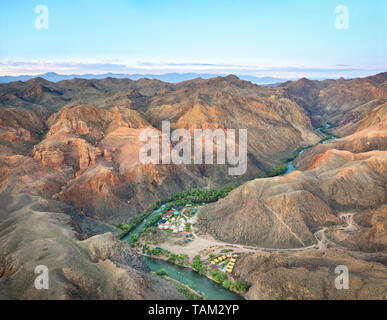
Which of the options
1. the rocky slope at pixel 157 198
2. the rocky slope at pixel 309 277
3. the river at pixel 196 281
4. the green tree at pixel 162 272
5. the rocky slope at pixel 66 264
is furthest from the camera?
the green tree at pixel 162 272

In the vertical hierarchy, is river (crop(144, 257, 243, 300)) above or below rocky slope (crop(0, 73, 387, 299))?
below

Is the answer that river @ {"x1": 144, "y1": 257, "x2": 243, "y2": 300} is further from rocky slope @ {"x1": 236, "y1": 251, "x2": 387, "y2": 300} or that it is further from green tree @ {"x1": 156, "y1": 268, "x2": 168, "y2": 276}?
rocky slope @ {"x1": 236, "y1": 251, "x2": 387, "y2": 300}

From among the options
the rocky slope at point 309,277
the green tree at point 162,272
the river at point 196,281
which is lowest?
the river at point 196,281

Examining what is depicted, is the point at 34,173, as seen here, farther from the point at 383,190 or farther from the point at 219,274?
the point at 383,190

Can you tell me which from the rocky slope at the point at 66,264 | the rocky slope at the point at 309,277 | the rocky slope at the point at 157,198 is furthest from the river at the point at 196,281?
the rocky slope at the point at 66,264

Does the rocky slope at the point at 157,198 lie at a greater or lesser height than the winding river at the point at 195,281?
greater

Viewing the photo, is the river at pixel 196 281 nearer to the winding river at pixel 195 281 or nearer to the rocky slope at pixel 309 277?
the winding river at pixel 195 281

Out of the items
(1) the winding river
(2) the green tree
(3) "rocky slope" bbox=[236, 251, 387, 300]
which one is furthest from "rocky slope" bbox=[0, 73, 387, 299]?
(1) the winding river

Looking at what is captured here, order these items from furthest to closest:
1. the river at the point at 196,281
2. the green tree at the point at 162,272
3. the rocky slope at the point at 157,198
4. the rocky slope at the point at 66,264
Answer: the green tree at the point at 162,272
the river at the point at 196,281
the rocky slope at the point at 157,198
the rocky slope at the point at 66,264

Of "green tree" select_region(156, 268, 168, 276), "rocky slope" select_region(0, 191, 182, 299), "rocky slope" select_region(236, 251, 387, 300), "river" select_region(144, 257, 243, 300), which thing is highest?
"rocky slope" select_region(0, 191, 182, 299)

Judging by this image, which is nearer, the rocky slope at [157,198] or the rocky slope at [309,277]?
the rocky slope at [309,277]
